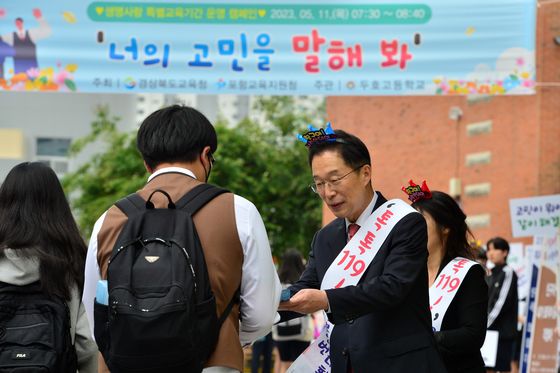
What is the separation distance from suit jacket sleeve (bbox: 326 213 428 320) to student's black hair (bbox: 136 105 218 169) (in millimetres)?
844

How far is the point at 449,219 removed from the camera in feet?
17.9

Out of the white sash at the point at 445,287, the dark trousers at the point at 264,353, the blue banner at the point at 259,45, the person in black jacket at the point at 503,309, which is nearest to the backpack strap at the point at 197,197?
the white sash at the point at 445,287

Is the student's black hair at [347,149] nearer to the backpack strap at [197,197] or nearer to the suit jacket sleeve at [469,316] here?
the backpack strap at [197,197]

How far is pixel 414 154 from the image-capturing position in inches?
904

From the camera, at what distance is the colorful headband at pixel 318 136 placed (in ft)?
14.2

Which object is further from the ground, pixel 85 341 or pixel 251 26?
pixel 251 26

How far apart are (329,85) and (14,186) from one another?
344cm

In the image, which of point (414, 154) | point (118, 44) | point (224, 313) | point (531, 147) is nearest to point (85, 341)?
point (224, 313)

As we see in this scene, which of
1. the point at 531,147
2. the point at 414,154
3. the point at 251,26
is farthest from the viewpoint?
the point at 414,154

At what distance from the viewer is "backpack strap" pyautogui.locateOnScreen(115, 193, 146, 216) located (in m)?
3.49

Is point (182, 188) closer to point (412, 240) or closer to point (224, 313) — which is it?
point (224, 313)

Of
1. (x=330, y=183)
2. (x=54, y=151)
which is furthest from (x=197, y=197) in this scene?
(x=54, y=151)

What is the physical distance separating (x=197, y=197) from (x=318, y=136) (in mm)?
A: 977

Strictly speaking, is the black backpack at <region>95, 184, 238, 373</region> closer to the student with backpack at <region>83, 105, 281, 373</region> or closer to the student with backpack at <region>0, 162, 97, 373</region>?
the student with backpack at <region>83, 105, 281, 373</region>
